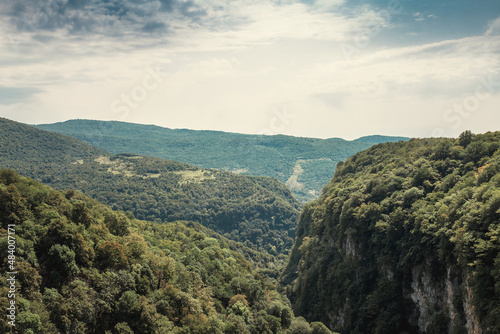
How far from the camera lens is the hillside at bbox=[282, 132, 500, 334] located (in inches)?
1666

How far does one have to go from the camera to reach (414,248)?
5734 cm

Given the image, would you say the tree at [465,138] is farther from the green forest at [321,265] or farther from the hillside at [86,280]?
the hillside at [86,280]

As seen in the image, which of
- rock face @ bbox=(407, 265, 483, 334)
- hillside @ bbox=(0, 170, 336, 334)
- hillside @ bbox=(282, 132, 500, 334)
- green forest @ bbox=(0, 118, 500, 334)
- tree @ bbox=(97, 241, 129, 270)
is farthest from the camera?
rock face @ bbox=(407, 265, 483, 334)

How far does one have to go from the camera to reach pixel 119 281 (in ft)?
125

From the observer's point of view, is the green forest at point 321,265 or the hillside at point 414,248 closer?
the green forest at point 321,265

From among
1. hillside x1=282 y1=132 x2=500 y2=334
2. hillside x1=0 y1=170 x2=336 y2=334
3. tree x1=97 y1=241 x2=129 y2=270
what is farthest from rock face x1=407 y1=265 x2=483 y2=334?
tree x1=97 y1=241 x2=129 y2=270

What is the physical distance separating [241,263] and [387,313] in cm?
4058

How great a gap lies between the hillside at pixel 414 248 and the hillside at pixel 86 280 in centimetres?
2140

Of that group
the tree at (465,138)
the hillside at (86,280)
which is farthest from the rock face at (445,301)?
the tree at (465,138)

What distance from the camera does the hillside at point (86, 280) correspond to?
30828 mm

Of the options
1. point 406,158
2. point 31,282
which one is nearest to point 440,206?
point 406,158

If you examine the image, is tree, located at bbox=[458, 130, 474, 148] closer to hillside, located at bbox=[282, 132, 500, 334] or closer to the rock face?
hillside, located at bbox=[282, 132, 500, 334]

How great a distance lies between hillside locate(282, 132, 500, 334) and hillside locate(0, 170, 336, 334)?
70.2ft

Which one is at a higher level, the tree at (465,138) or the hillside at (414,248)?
the tree at (465,138)
